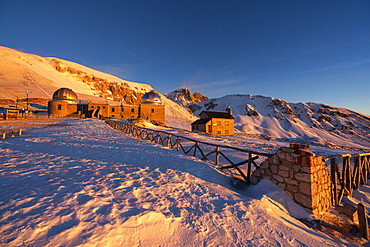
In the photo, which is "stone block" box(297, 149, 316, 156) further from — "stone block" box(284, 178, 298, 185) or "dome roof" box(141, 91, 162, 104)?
"dome roof" box(141, 91, 162, 104)

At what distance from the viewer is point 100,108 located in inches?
1783

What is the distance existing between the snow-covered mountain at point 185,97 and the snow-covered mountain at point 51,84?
71.6 m

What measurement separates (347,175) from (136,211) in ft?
26.3

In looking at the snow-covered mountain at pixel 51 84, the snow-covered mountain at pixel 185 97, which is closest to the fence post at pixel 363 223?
the snow-covered mountain at pixel 51 84

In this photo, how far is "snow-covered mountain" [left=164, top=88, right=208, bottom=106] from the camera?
584ft

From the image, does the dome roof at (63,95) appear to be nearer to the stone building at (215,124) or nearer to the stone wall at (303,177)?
the stone building at (215,124)

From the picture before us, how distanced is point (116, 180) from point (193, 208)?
2549mm

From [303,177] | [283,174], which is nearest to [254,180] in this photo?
[283,174]

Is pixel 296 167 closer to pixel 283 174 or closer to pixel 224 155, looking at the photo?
pixel 283 174

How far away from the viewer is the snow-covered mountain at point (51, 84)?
192ft

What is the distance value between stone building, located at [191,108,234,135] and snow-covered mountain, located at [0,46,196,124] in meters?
29.1

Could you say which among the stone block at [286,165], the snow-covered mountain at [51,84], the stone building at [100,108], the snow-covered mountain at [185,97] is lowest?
the stone block at [286,165]

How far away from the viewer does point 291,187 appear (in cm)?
443

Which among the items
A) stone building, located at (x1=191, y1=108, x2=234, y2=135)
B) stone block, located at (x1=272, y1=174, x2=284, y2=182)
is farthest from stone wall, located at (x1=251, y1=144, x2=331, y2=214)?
stone building, located at (x1=191, y1=108, x2=234, y2=135)
